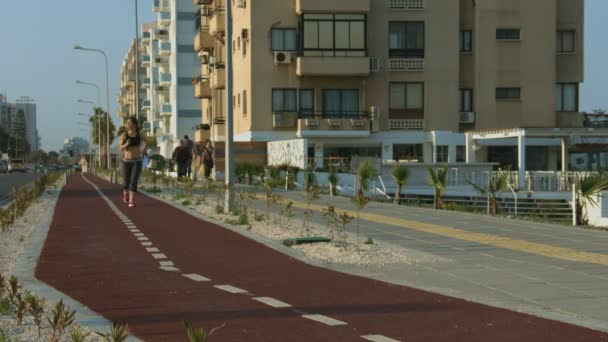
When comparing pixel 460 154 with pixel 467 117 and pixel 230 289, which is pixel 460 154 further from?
pixel 230 289

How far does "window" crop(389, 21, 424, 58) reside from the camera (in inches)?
1943

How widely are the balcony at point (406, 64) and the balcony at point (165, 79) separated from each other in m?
50.9

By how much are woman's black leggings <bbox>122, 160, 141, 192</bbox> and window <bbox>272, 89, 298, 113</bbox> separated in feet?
92.0

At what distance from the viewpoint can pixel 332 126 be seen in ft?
159

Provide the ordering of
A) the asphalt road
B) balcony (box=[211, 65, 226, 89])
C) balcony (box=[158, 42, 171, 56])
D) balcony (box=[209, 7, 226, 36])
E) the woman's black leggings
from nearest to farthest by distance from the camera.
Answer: the woman's black leggings < the asphalt road < balcony (box=[209, 7, 226, 36]) < balcony (box=[211, 65, 226, 89]) < balcony (box=[158, 42, 171, 56])

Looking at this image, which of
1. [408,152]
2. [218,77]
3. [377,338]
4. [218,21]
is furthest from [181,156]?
[377,338]

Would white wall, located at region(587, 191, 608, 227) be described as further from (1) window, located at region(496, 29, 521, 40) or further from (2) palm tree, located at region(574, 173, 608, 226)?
(1) window, located at region(496, 29, 521, 40)

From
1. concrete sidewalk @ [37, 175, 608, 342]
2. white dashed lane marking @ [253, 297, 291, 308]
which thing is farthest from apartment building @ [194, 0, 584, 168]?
white dashed lane marking @ [253, 297, 291, 308]

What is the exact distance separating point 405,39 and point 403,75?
2.02 m

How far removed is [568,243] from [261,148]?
35.4 metres

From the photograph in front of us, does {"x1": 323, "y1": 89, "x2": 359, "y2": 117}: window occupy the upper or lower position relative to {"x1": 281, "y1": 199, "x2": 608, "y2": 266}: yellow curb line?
upper

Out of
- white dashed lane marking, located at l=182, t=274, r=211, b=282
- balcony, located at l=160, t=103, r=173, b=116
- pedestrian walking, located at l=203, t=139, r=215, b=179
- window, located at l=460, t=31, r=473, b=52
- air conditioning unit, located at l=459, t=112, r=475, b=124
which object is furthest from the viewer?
balcony, located at l=160, t=103, r=173, b=116

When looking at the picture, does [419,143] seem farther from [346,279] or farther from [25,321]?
[25,321]

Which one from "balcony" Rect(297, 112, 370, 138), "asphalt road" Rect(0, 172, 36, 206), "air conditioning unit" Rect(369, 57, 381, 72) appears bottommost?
"asphalt road" Rect(0, 172, 36, 206)
